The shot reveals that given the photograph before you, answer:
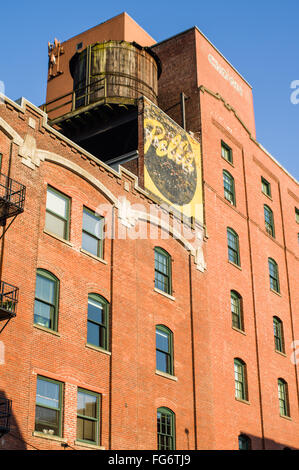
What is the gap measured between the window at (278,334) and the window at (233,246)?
4911mm

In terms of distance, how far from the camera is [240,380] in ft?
108

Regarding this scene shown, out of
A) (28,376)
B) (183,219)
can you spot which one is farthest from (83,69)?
(28,376)

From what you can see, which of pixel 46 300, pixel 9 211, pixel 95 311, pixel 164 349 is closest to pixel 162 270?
pixel 164 349

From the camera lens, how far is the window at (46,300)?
74.2ft

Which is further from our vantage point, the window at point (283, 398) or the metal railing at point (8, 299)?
the window at point (283, 398)

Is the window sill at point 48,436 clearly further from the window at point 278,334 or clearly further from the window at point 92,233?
the window at point 278,334

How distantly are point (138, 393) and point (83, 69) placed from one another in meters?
17.8

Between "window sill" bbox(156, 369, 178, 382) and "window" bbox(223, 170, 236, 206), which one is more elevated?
"window" bbox(223, 170, 236, 206)

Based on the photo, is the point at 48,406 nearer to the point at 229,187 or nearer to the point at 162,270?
the point at 162,270

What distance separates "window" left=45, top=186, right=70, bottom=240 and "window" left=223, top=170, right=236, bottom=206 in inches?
538

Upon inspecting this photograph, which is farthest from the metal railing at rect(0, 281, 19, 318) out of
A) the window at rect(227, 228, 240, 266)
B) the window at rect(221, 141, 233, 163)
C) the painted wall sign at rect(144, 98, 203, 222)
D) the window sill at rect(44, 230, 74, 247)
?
the window at rect(221, 141, 233, 163)

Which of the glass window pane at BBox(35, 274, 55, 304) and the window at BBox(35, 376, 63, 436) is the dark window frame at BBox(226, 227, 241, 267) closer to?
the glass window pane at BBox(35, 274, 55, 304)

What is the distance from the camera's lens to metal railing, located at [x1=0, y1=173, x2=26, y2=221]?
2143cm

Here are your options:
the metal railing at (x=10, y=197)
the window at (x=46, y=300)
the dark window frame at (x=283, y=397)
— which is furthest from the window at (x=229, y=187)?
the metal railing at (x=10, y=197)
